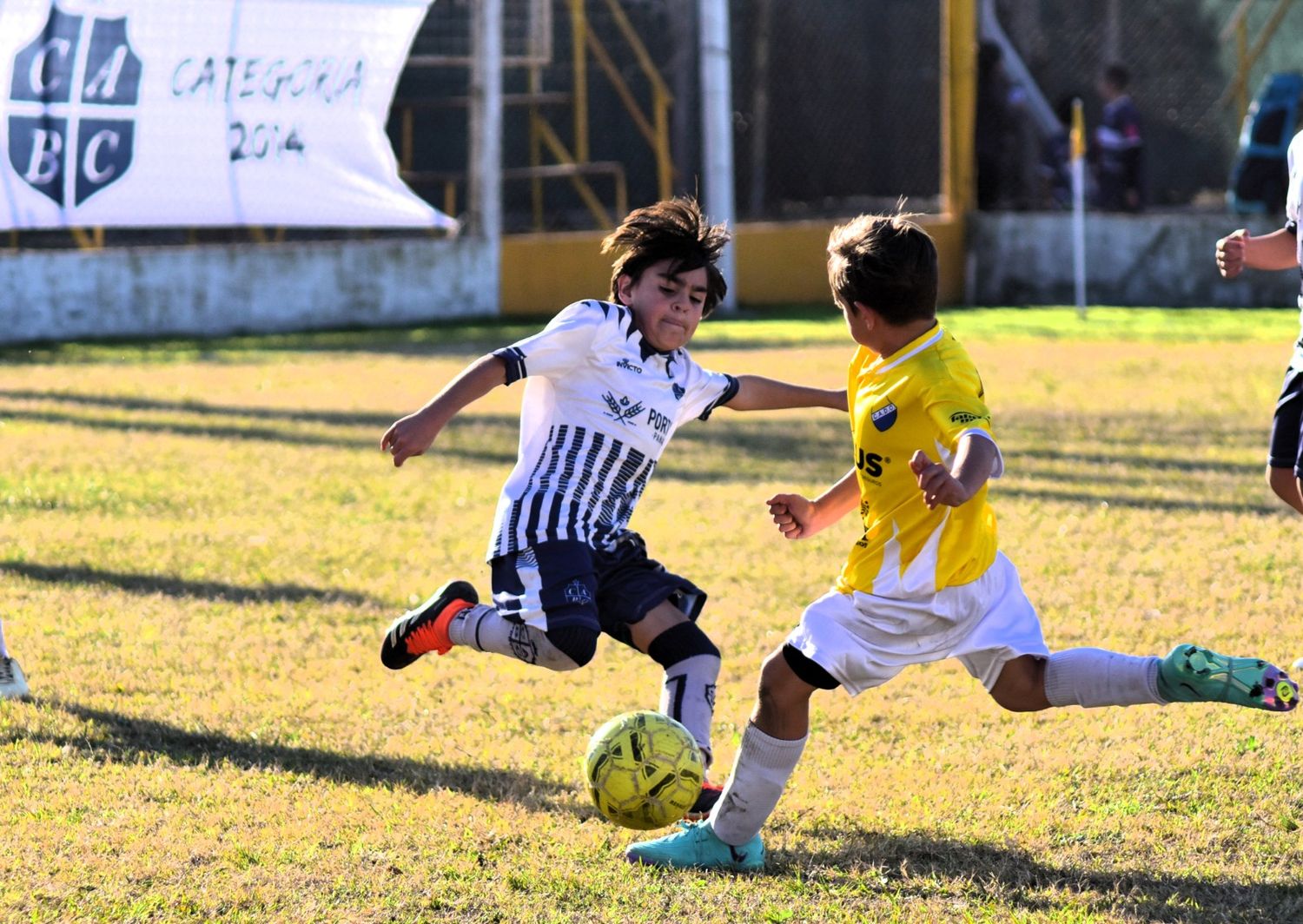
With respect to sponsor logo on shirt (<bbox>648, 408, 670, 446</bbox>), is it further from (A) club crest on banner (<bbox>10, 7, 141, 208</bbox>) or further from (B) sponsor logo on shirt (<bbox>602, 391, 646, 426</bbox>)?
(A) club crest on banner (<bbox>10, 7, 141, 208</bbox>)

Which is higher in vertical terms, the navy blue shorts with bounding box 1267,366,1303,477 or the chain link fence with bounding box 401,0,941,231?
the chain link fence with bounding box 401,0,941,231

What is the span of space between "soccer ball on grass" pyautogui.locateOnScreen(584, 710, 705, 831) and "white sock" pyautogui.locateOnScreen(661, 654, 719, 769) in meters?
0.28

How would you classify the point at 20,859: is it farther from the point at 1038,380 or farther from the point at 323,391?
the point at 1038,380

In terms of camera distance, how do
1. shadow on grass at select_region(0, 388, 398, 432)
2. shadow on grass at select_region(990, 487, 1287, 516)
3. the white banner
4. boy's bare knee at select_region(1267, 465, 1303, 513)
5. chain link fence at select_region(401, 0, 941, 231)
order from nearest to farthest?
boy's bare knee at select_region(1267, 465, 1303, 513) < the white banner < shadow on grass at select_region(990, 487, 1287, 516) < shadow on grass at select_region(0, 388, 398, 432) < chain link fence at select_region(401, 0, 941, 231)

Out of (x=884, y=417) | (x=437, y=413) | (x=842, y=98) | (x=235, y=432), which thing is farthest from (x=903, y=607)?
→ (x=842, y=98)

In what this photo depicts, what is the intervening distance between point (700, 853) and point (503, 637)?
832mm

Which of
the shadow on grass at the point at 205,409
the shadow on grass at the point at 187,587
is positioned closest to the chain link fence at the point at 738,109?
the shadow on grass at the point at 205,409

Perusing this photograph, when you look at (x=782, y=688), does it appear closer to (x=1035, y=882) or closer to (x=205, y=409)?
(x=1035, y=882)

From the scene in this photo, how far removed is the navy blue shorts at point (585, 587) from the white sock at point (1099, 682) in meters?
0.95

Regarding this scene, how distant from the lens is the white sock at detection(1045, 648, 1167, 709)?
11.4 feet

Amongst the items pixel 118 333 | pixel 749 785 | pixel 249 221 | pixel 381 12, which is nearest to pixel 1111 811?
pixel 749 785

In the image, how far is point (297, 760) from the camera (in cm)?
421

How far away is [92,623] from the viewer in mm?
5500

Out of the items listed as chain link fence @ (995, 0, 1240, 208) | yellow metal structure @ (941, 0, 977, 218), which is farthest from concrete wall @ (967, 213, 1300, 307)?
chain link fence @ (995, 0, 1240, 208)
